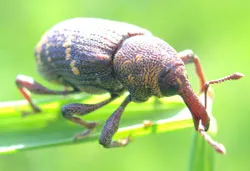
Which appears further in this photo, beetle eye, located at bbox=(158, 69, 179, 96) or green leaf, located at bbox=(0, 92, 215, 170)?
beetle eye, located at bbox=(158, 69, 179, 96)

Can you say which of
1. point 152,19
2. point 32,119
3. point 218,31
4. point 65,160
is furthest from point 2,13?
point 32,119

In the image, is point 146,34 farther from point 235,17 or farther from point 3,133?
point 235,17

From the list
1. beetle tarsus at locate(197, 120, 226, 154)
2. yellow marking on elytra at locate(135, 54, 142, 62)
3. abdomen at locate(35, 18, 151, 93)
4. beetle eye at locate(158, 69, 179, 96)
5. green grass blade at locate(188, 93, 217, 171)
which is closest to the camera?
green grass blade at locate(188, 93, 217, 171)

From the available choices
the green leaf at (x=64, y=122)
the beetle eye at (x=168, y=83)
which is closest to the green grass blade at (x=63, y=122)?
the green leaf at (x=64, y=122)

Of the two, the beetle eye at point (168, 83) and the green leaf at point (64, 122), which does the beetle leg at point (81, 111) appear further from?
the beetle eye at point (168, 83)

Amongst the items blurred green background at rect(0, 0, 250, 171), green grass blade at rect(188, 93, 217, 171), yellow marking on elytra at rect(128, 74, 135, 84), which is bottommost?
blurred green background at rect(0, 0, 250, 171)

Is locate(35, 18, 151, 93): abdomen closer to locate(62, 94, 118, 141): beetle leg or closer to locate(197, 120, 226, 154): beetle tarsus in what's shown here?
locate(62, 94, 118, 141): beetle leg

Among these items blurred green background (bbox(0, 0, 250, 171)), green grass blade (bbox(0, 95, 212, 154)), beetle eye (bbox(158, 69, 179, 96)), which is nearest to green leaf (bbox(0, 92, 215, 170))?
green grass blade (bbox(0, 95, 212, 154))

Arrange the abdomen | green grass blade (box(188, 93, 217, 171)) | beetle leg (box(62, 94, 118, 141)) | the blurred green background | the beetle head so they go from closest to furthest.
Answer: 1. green grass blade (box(188, 93, 217, 171))
2. the beetle head
3. beetle leg (box(62, 94, 118, 141))
4. the abdomen
5. the blurred green background
